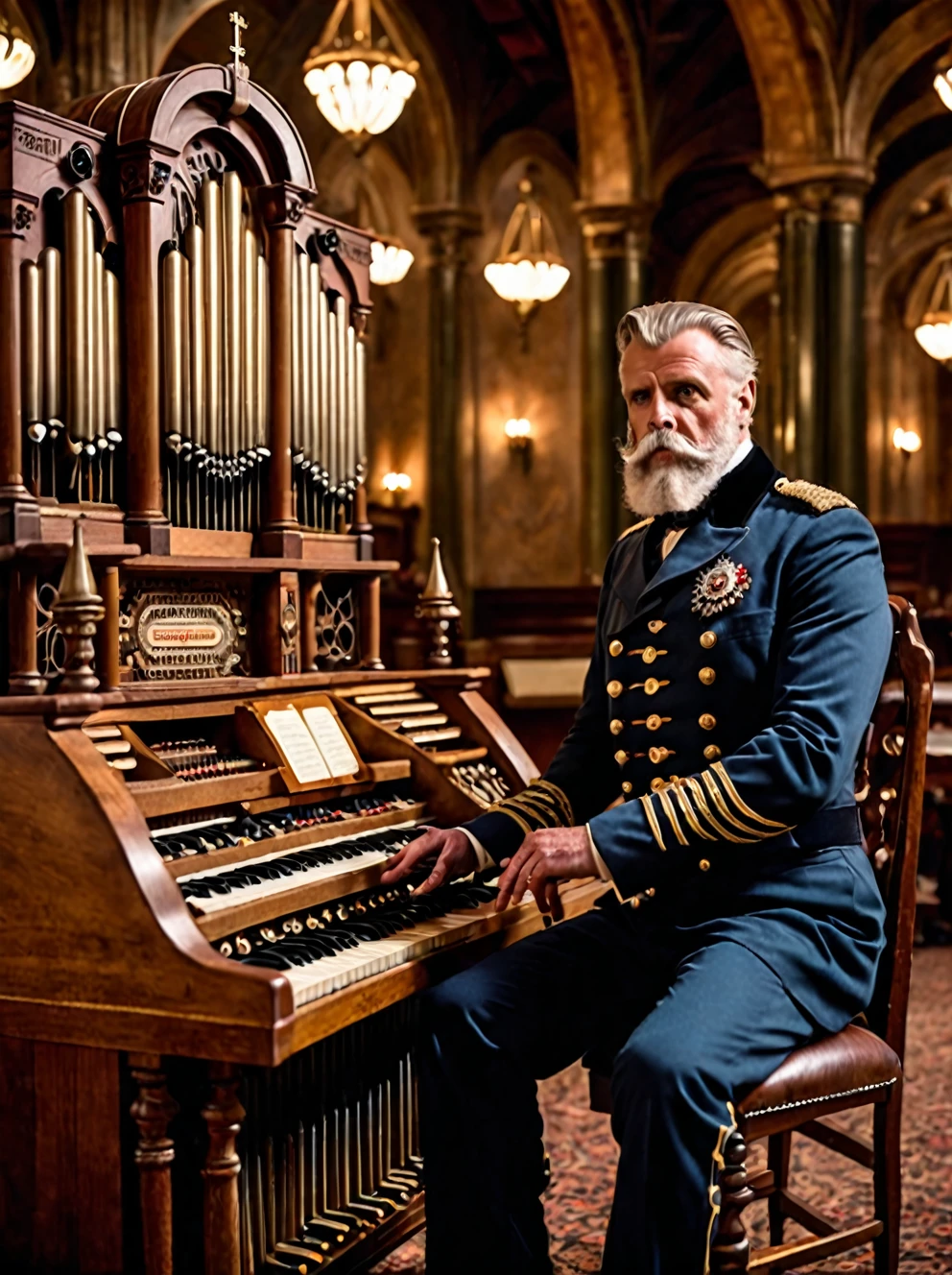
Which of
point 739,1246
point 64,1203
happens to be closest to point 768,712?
point 739,1246

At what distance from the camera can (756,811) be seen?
2.70m

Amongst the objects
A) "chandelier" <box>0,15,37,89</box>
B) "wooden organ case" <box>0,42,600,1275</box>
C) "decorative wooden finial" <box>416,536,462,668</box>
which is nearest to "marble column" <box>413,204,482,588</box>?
"chandelier" <box>0,15,37,89</box>

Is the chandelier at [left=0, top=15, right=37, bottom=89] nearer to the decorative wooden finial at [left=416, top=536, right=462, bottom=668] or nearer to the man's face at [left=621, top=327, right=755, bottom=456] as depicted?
the decorative wooden finial at [left=416, top=536, right=462, bottom=668]

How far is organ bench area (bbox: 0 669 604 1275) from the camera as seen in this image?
2.36m

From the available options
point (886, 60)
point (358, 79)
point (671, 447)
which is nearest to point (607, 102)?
point (886, 60)

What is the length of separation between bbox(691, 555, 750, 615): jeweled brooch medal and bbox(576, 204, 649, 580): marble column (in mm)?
11486

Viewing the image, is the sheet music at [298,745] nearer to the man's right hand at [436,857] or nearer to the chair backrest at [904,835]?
the man's right hand at [436,857]

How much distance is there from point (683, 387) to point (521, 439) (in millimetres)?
13734

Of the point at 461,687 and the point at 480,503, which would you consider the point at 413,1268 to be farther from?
the point at 480,503

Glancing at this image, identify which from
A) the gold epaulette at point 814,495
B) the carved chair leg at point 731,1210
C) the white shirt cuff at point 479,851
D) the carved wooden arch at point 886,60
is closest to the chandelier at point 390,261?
the carved wooden arch at point 886,60

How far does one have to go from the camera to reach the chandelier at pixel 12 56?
8.52m

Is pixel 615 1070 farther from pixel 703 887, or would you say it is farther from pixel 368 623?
pixel 368 623

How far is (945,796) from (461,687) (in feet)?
15.4

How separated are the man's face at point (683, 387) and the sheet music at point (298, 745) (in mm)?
996
